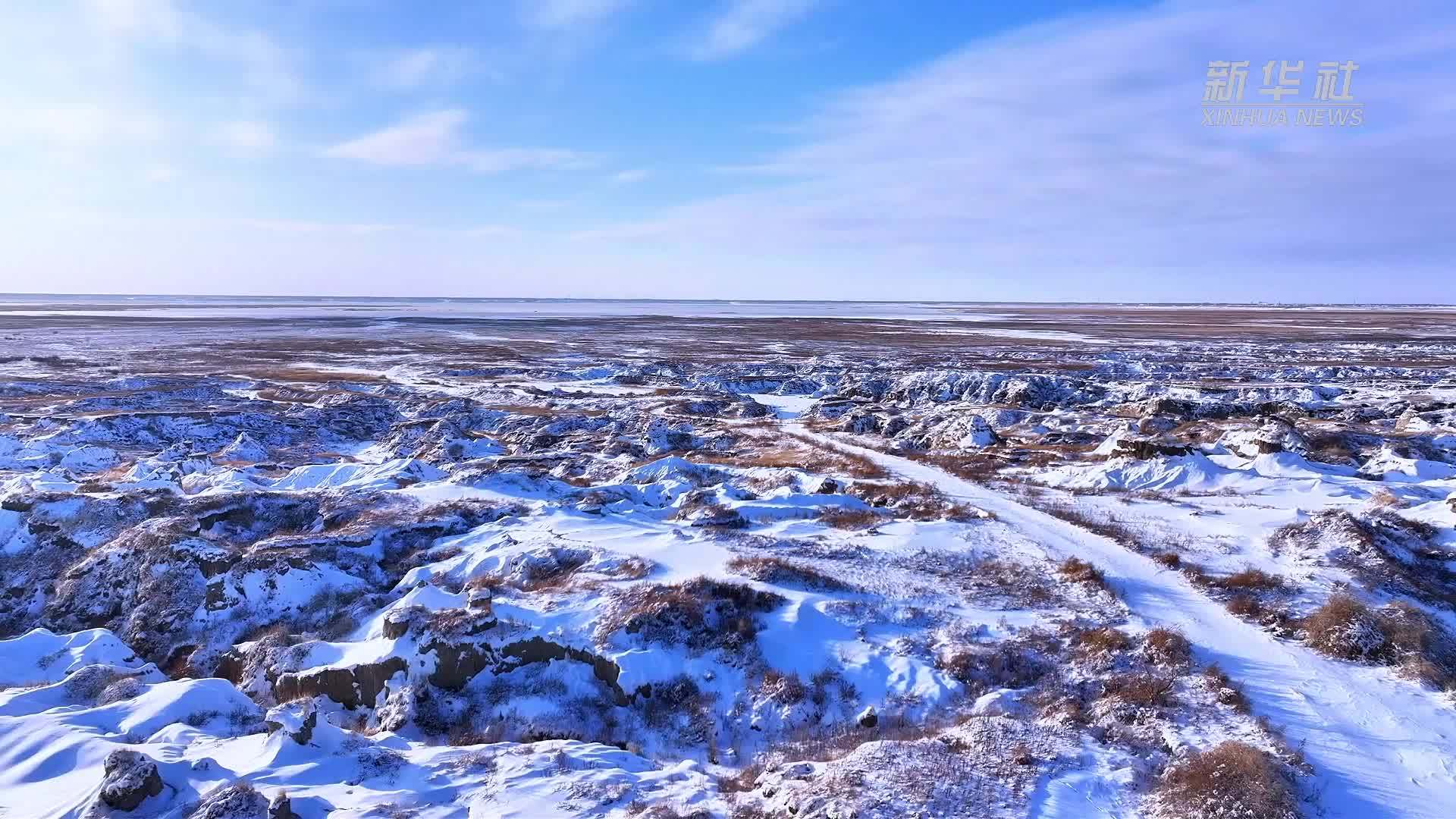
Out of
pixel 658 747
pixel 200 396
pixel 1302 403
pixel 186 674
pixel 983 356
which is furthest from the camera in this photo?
pixel 983 356

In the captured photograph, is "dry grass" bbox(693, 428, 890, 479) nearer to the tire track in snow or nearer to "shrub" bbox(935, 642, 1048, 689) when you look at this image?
the tire track in snow

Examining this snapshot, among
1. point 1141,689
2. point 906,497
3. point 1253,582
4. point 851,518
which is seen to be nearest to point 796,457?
point 906,497

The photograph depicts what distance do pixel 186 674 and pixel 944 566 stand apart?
17.6 metres

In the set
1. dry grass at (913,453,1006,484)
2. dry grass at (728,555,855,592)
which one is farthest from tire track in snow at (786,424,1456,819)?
dry grass at (913,453,1006,484)

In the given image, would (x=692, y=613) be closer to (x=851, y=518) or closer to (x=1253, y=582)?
(x=851, y=518)

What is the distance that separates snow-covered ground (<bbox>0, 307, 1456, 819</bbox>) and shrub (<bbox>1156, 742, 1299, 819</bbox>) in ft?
0.18

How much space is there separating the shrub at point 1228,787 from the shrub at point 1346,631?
488 centimetres

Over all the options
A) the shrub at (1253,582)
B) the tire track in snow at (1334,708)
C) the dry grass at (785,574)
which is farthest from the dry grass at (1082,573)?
the dry grass at (785,574)

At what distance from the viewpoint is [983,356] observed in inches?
3063

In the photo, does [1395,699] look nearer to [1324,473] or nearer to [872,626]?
[872,626]

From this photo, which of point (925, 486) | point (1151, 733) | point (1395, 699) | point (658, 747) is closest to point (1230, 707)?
point (1151, 733)

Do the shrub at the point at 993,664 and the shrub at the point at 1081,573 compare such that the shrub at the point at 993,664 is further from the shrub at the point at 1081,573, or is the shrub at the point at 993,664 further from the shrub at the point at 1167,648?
the shrub at the point at 1081,573

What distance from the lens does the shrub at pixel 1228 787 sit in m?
9.75

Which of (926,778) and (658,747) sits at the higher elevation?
(926,778)
